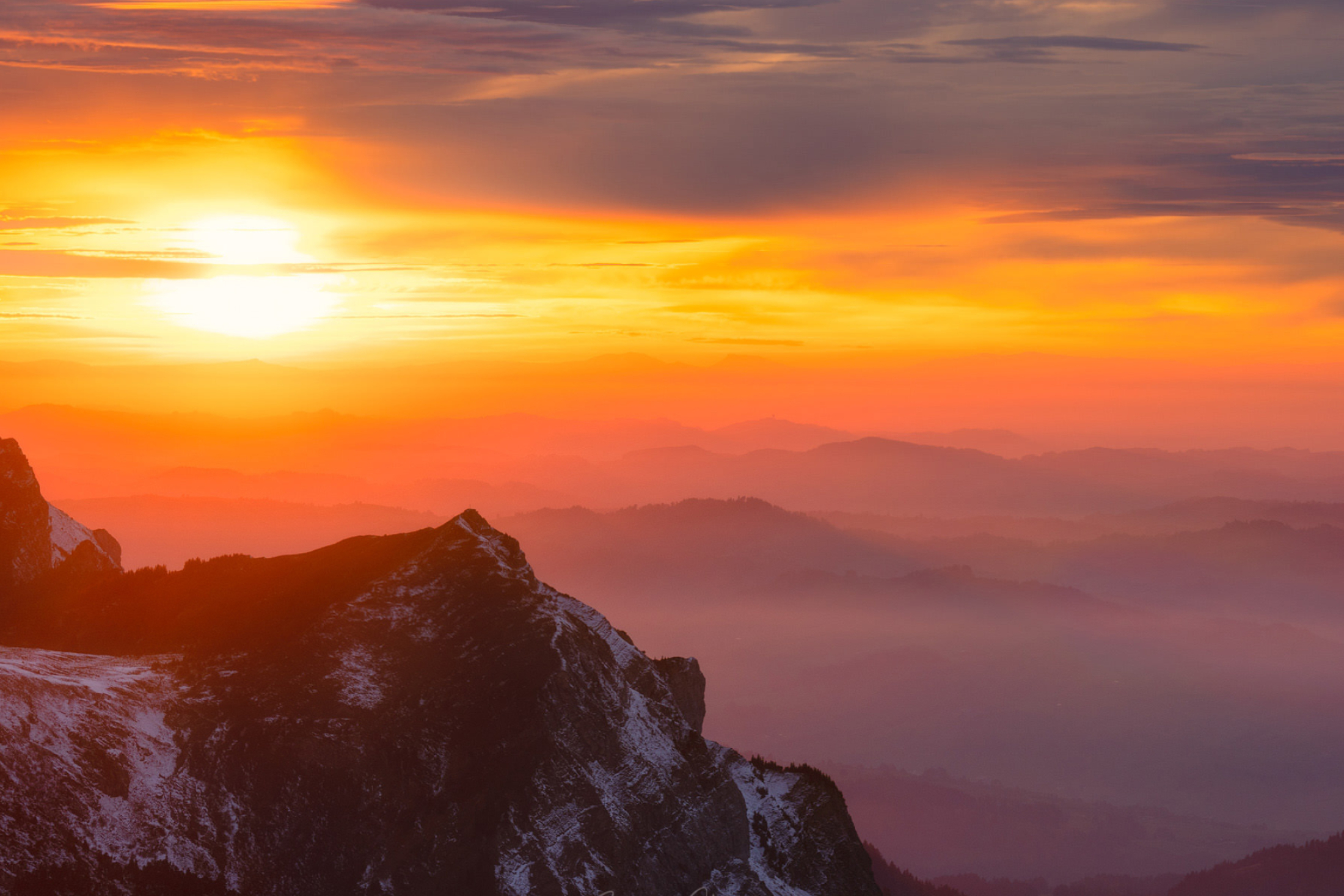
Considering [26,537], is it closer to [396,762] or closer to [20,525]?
[20,525]

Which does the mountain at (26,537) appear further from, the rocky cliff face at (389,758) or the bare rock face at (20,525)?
the rocky cliff face at (389,758)

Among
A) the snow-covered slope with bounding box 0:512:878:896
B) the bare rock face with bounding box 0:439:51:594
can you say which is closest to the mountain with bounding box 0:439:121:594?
the bare rock face with bounding box 0:439:51:594

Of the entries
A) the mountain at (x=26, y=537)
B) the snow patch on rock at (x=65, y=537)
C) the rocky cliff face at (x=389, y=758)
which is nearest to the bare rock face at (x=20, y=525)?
the mountain at (x=26, y=537)

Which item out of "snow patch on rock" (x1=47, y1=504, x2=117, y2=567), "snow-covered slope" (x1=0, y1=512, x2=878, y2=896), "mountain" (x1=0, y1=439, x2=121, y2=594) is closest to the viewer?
"snow-covered slope" (x1=0, y1=512, x2=878, y2=896)

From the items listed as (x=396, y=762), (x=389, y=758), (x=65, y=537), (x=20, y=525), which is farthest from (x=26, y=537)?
(x=396, y=762)

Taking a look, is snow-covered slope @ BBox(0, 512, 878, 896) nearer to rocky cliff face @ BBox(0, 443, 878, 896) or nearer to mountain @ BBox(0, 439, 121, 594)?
rocky cliff face @ BBox(0, 443, 878, 896)

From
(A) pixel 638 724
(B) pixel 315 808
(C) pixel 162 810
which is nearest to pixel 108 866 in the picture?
(C) pixel 162 810

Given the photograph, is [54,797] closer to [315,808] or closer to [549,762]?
[315,808]

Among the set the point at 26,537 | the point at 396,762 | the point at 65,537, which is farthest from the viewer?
the point at 65,537

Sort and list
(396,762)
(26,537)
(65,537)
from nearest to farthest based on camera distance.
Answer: (396,762), (26,537), (65,537)
